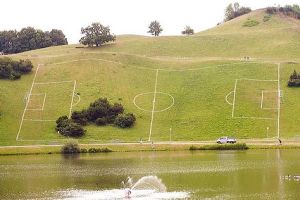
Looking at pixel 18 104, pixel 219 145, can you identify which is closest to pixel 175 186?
pixel 219 145

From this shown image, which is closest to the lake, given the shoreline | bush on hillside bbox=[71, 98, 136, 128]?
the shoreline

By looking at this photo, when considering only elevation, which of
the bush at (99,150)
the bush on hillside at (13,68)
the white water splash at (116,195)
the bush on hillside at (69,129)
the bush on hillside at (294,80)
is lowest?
the bush at (99,150)

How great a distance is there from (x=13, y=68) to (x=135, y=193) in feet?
373

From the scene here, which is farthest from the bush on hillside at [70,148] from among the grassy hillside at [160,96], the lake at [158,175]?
the grassy hillside at [160,96]

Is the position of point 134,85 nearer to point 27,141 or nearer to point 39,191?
point 27,141

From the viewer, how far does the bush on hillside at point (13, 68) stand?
180500mm

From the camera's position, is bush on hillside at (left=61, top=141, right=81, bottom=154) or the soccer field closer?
bush on hillside at (left=61, top=141, right=81, bottom=154)

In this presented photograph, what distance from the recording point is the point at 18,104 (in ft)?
540

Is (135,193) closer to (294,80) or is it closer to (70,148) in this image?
(70,148)

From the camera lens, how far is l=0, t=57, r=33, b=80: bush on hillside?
592 ft

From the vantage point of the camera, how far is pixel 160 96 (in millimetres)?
170250

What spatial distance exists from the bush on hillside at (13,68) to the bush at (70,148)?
54.8m

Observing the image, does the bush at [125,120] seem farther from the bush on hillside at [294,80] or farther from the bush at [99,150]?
the bush on hillside at [294,80]

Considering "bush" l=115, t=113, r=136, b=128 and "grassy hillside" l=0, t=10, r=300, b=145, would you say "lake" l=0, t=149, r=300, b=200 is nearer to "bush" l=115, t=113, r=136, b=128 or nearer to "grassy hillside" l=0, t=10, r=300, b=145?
"grassy hillside" l=0, t=10, r=300, b=145
